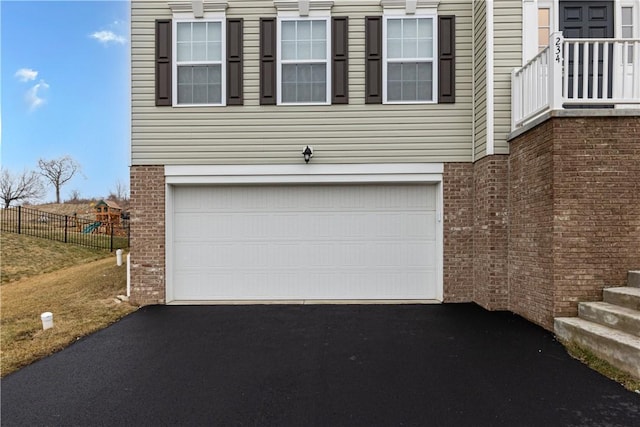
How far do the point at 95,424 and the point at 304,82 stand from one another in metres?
5.34

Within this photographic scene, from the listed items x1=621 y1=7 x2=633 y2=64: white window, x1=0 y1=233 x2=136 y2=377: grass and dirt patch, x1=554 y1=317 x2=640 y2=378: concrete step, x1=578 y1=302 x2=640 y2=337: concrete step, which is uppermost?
x1=621 y1=7 x2=633 y2=64: white window

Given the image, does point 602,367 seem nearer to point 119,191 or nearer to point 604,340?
point 604,340

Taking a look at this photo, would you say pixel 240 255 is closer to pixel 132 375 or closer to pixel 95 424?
pixel 132 375

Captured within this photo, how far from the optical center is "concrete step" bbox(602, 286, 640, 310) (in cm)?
A: 386

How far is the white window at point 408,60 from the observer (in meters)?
6.00

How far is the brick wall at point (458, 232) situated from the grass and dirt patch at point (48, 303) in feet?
17.4

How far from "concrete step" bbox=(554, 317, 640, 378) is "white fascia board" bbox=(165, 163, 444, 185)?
2775 millimetres

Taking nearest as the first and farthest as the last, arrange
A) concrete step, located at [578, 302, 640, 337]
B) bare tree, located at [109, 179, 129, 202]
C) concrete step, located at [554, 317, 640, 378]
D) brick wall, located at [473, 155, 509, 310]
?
concrete step, located at [554, 317, 640, 378]
concrete step, located at [578, 302, 640, 337]
brick wall, located at [473, 155, 509, 310]
bare tree, located at [109, 179, 129, 202]

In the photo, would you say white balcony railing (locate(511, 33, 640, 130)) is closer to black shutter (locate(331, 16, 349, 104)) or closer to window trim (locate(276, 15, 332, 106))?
black shutter (locate(331, 16, 349, 104))

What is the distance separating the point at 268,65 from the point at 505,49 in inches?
150

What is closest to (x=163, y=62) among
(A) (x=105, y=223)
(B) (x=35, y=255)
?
(B) (x=35, y=255)

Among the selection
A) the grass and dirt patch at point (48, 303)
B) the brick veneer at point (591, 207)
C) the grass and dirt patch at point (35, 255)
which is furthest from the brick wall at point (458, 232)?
the grass and dirt patch at point (35, 255)

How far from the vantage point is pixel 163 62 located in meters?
6.03

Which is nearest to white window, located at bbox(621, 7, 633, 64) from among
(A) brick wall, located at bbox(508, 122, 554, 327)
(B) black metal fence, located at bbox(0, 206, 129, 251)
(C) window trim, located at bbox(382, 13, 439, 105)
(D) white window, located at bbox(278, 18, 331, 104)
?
(A) brick wall, located at bbox(508, 122, 554, 327)
